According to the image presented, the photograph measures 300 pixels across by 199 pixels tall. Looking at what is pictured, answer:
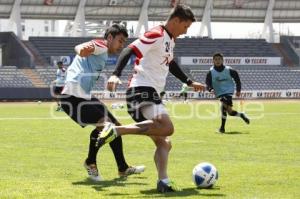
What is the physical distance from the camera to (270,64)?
66.0 metres

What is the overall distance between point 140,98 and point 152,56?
Answer: 1.72 ft

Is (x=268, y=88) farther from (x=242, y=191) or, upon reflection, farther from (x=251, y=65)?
(x=242, y=191)

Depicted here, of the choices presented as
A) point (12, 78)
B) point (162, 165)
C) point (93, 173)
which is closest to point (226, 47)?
point (12, 78)

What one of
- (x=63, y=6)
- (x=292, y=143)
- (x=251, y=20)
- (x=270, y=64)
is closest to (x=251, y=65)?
(x=270, y=64)

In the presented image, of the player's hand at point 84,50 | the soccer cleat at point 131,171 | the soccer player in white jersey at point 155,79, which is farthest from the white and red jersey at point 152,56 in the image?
the soccer cleat at point 131,171

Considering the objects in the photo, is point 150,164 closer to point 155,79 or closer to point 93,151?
point 93,151

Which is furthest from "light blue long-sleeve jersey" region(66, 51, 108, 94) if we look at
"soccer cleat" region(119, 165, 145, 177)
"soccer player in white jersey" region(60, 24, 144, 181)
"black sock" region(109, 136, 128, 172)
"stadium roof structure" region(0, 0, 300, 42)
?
"stadium roof structure" region(0, 0, 300, 42)

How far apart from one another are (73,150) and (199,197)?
6506 millimetres

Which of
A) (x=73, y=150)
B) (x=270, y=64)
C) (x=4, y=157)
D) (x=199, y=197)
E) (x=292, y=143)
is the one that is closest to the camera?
(x=199, y=197)

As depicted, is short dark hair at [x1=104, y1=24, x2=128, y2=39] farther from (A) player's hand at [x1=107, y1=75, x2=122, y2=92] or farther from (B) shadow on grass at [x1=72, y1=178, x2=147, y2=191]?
(B) shadow on grass at [x1=72, y1=178, x2=147, y2=191]

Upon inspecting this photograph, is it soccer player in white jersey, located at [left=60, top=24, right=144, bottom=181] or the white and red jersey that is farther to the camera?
soccer player in white jersey, located at [left=60, top=24, right=144, bottom=181]

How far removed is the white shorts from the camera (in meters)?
8.38

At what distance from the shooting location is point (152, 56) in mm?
8508

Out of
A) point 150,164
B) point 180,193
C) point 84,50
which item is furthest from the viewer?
point 150,164
